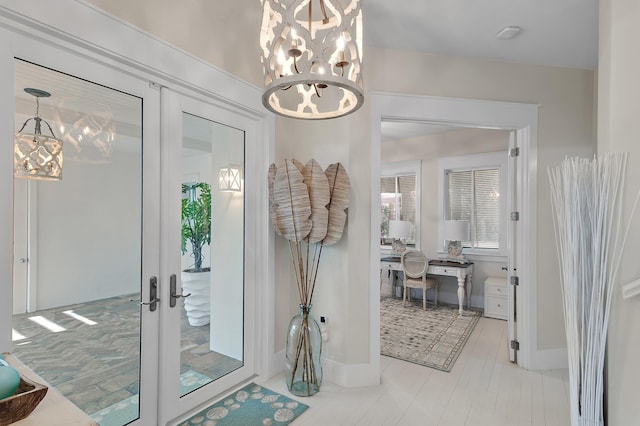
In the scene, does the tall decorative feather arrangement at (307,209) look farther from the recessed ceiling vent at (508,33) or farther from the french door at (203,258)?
the recessed ceiling vent at (508,33)

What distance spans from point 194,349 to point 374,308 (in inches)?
56.3

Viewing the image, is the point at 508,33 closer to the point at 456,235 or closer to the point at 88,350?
the point at 456,235

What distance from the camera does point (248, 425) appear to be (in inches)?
84.5

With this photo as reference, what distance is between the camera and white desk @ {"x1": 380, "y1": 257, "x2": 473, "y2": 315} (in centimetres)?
468

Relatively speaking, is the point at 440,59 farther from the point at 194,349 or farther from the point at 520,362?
the point at 194,349

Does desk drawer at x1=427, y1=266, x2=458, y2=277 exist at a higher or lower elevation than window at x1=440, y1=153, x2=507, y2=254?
lower

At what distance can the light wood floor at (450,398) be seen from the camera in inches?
89.3

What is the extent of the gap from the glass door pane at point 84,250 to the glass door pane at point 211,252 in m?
0.34

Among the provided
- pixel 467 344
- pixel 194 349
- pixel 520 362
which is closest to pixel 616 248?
pixel 520 362

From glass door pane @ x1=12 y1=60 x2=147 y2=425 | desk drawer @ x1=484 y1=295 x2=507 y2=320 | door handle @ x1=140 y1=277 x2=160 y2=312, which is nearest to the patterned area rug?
desk drawer @ x1=484 y1=295 x2=507 y2=320

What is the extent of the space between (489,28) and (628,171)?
5.21 feet

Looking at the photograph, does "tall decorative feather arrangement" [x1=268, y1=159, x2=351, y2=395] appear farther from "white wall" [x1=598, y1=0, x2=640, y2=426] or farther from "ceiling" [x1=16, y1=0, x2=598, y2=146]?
"white wall" [x1=598, y1=0, x2=640, y2=426]

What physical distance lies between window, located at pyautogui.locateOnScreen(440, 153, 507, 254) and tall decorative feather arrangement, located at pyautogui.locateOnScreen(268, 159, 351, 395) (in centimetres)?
333

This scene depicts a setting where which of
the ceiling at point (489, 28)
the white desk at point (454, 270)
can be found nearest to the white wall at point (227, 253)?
the ceiling at point (489, 28)
